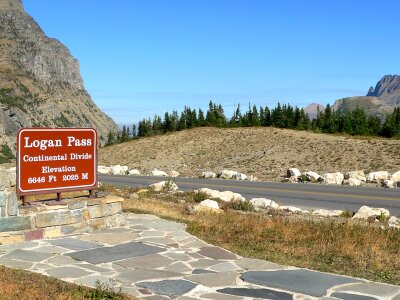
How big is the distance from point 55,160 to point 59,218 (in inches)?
51.9

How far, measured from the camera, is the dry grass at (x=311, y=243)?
798cm

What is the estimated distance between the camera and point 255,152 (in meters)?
48.2

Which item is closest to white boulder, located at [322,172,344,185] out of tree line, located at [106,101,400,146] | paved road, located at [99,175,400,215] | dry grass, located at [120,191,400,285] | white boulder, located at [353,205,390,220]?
paved road, located at [99,175,400,215]

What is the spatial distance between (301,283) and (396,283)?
143 centimetres

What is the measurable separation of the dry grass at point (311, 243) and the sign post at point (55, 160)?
2698 millimetres

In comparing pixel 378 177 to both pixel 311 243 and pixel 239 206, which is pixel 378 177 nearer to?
pixel 239 206

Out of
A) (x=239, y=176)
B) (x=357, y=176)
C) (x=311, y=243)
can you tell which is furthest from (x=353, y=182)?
(x=311, y=243)

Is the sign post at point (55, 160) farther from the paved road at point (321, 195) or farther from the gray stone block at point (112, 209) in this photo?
the paved road at point (321, 195)

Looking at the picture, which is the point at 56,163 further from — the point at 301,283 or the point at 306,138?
the point at 306,138

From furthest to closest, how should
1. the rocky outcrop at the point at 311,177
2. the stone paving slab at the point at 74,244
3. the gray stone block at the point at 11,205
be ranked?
the rocky outcrop at the point at 311,177 < the gray stone block at the point at 11,205 < the stone paving slab at the point at 74,244

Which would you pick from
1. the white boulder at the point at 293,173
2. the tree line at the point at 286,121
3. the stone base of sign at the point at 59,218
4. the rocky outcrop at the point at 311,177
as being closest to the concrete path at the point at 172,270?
the stone base of sign at the point at 59,218

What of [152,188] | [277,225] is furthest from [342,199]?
[277,225]

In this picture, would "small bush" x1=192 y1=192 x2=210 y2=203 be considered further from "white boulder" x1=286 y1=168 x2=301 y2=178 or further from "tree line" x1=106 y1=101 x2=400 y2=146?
"tree line" x1=106 y1=101 x2=400 y2=146

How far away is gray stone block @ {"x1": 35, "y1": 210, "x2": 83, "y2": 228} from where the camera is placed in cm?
994
